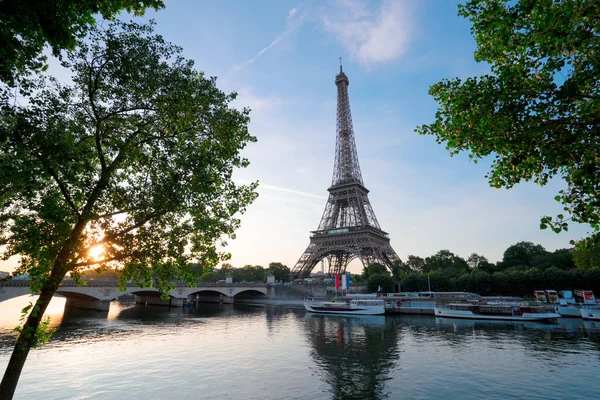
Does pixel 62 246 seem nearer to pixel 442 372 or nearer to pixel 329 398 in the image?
pixel 329 398

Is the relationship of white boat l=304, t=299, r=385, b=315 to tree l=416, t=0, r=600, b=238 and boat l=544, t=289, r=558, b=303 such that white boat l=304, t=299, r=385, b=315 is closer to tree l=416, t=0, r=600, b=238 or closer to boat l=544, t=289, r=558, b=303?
boat l=544, t=289, r=558, b=303

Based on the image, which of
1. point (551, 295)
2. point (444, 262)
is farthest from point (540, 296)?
point (444, 262)

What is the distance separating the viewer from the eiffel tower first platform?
3431 inches

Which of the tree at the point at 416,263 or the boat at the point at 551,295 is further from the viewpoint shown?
the tree at the point at 416,263

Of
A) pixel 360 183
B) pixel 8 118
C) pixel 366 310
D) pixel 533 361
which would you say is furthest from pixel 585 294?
pixel 8 118

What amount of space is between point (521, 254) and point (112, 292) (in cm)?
11636

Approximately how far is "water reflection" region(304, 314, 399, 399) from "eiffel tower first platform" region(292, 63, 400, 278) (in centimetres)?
4822

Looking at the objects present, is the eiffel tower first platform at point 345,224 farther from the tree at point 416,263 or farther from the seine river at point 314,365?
the seine river at point 314,365

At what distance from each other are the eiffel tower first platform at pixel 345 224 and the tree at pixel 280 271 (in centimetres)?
2432

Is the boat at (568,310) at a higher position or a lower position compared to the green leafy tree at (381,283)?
lower

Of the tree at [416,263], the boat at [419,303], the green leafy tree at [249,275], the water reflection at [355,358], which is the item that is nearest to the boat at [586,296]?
the boat at [419,303]

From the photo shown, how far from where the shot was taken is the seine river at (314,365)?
1652 cm

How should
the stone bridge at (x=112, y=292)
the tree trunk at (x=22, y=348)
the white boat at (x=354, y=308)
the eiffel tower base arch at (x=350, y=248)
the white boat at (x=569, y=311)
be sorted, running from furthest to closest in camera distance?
the eiffel tower base arch at (x=350, y=248), the white boat at (x=354, y=308), the white boat at (x=569, y=311), the stone bridge at (x=112, y=292), the tree trunk at (x=22, y=348)

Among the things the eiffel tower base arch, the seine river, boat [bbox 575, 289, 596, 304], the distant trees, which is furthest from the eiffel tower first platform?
the seine river
